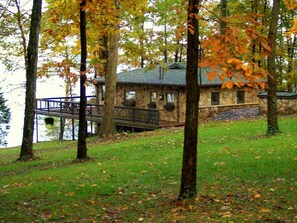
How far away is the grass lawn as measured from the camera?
294 inches

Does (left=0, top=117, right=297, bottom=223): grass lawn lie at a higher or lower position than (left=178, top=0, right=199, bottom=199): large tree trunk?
lower

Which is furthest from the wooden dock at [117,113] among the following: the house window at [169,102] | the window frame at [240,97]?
the window frame at [240,97]

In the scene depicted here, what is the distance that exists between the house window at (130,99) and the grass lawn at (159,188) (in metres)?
19.4

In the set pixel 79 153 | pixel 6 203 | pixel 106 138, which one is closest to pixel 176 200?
pixel 6 203

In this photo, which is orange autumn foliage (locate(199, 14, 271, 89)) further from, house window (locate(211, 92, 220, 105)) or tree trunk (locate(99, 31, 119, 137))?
house window (locate(211, 92, 220, 105))

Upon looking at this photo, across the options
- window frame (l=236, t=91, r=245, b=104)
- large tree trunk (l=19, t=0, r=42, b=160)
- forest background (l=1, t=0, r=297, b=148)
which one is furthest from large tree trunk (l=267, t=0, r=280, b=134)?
window frame (l=236, t=91, r=245, b=104)

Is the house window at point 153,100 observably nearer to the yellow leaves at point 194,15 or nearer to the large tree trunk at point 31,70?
the large tree trunk at point 31,70

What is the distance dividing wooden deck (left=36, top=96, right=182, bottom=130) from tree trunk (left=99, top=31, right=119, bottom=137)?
4601 mm

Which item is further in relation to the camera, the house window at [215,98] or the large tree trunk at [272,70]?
the house window at [215,98]

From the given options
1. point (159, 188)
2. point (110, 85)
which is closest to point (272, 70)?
point (159, 188)

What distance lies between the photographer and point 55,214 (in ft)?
26.1

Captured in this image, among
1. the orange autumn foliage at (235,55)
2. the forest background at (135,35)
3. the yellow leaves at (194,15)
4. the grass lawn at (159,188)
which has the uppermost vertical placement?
the forest background at (135,35)

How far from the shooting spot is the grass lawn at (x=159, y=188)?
7.47 metres

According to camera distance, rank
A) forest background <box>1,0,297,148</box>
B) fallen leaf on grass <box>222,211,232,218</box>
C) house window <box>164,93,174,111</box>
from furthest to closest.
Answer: house window <box>164,93,174,111</box> < forest background <box>1,0,297,148</box> < fallen leaf on grass <box>222,211,232,218</box>
